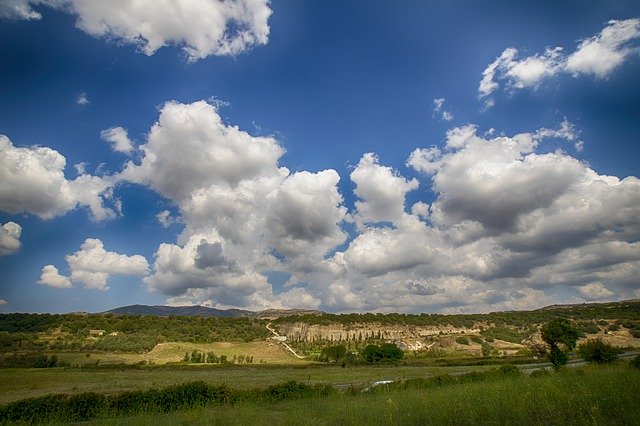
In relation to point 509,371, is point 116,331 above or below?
above

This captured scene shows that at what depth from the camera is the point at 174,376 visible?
199 feet

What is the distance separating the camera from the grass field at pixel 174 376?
48.8 m

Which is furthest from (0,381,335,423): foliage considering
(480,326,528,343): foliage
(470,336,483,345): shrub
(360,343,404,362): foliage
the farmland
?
(480,326,528,343): foliage

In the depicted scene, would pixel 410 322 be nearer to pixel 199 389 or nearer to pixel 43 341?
pixel 43 341

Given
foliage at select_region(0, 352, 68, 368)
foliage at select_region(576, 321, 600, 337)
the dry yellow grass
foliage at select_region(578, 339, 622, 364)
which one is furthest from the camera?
foliage at select_region(576, 321, 600, 337)

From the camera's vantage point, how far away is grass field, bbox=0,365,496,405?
48.8 meters

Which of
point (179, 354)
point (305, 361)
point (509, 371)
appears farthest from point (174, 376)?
point (509, 371)

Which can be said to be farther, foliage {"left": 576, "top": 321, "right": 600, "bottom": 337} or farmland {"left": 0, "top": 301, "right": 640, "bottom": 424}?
foliage {"left": 576, "top": 321, "right": 600, "bottom": 337}

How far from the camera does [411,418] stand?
969 centimetres

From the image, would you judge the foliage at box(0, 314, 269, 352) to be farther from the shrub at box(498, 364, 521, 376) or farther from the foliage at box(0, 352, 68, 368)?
the shrub at box(498, 364, 521, 376)

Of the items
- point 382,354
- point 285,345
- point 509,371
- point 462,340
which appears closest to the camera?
point 509,371

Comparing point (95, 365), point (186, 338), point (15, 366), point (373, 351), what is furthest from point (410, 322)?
point (15, 366)

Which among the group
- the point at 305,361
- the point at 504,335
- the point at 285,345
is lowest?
the point at 305,361

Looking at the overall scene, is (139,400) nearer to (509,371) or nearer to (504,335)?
(509,371)
